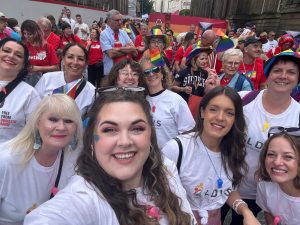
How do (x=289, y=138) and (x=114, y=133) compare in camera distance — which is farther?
(x=289, y=138)

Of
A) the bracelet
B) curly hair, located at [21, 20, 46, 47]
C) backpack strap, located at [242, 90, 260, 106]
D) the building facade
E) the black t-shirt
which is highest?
the building facade

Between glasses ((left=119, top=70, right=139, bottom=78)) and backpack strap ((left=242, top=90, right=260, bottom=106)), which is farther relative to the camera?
glasses ((left=119, top=70, right=139, bottom=78))

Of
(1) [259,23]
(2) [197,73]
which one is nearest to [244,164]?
(2) [197,73]

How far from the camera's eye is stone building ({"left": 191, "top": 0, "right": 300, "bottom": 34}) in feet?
62.5

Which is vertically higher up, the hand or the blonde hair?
the blonde hair

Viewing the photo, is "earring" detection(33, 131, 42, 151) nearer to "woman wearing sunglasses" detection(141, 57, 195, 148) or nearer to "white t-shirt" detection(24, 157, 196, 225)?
"white t-shirt" detection(24, 157, 196, 225)

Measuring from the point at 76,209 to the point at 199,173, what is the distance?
123cm

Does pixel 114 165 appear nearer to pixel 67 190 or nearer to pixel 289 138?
pixel 67 190

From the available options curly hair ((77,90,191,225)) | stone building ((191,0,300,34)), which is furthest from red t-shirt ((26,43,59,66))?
stone building ((191,0,300,34))

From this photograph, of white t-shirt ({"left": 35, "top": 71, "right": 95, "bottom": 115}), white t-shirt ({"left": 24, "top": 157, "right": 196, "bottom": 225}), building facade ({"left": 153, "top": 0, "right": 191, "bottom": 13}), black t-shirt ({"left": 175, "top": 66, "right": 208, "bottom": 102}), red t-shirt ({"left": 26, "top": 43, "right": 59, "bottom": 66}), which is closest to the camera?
white t-shirt ({"left": 24, "top": 157, "right": 196, "bottom": 225})

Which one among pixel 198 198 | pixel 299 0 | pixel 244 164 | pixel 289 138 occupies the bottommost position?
pixel 198 198

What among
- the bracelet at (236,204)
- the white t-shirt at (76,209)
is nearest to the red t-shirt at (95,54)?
the bracelet at (236,204)

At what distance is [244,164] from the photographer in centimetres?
261

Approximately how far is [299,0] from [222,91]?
19.6m
